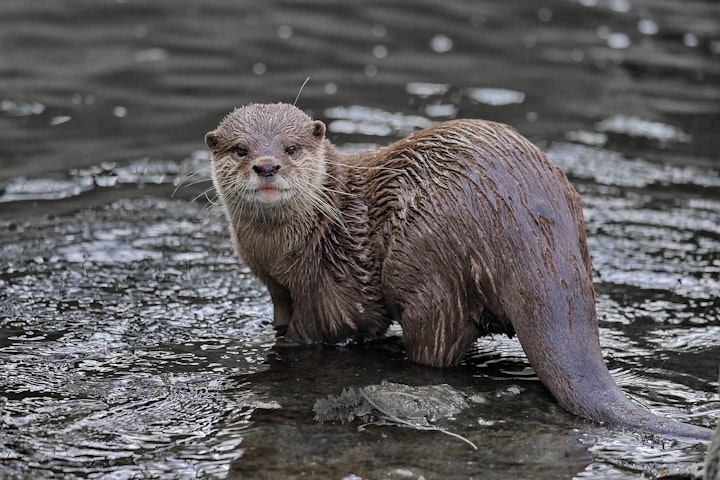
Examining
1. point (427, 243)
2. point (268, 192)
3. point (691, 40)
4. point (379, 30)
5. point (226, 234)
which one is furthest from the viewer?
point (691, 40)

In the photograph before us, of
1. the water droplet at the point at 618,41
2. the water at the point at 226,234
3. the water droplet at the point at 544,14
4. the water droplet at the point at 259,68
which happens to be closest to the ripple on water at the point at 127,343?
the water at the point at 226,234

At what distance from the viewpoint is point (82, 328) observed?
175 inches

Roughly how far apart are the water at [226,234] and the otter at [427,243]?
15cm

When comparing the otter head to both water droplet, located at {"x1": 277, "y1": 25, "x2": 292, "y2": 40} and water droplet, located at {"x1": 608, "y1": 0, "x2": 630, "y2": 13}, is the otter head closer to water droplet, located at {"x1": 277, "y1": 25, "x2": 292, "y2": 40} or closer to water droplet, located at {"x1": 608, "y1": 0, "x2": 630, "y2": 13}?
water droplet, located at {"x1": 277, "y1": 25, "x2": 292, "y2": 40}

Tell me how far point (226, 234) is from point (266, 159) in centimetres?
197

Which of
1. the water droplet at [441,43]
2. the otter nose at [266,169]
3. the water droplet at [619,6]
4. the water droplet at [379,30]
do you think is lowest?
the otter nose at [266,169]

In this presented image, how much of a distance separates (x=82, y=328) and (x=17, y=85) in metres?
4.49

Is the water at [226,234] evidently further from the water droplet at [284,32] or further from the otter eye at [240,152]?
the otter eye at [240,152]

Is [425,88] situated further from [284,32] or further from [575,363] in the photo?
[575,363]

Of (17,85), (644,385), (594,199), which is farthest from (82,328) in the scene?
(17,85)

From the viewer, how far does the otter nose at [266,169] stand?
13.0 feet

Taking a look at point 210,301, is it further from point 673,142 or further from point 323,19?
point 323,19

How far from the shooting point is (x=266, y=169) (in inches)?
156

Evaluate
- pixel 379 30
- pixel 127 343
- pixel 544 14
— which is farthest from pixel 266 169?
pixel 544 14
